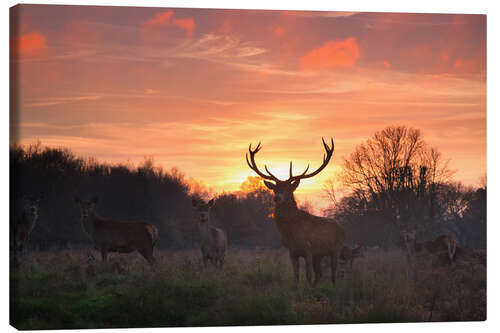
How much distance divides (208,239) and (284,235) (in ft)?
8.66

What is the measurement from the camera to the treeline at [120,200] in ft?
44.8

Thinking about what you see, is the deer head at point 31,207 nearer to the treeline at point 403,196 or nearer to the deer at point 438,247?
the treeline at point 403,196

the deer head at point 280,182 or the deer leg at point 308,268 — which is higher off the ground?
the deer head at point 280,182

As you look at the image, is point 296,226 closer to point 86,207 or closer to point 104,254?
point 104,254

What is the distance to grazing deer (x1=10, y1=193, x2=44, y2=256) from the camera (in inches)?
395

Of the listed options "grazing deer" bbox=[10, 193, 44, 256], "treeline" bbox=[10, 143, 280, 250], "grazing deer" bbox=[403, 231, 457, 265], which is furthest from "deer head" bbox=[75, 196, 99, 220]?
"grazing deer" bbox=[403, 231, 457, 265]

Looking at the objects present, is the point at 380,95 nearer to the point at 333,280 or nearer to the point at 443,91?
the point at 443,91

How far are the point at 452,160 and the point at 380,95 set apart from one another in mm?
1870

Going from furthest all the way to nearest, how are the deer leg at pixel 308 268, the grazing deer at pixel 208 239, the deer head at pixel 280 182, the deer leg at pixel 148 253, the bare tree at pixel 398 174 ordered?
the deer leg at pixel 148 253, the grazing deer at pixel 208 239, the bare tree at pixel 398 174, the deer head at pixel 280 182, the deer leg at pixel 308 268

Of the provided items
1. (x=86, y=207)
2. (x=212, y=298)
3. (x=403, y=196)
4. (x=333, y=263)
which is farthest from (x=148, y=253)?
(x=403, y=196)

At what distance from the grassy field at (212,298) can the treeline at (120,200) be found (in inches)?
60.4

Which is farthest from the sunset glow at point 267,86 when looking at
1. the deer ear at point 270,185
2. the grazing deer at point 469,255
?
the grazing deer at point 469,255

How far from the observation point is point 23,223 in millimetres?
10883

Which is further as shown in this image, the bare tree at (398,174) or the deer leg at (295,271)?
the bare tree at (398,174)
